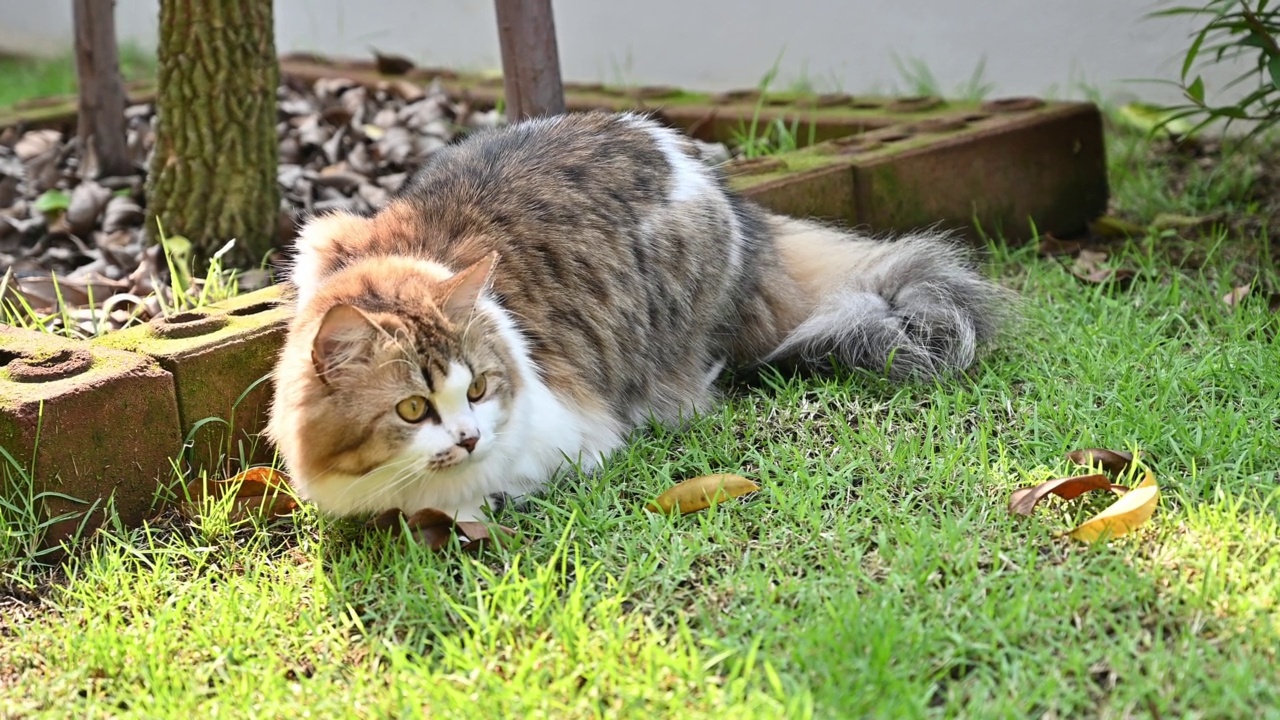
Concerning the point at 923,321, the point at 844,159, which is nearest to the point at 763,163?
the point at 844,159

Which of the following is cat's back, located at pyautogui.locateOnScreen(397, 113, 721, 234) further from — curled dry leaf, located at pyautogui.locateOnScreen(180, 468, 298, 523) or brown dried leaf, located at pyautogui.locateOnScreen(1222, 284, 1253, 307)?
brown dried leaf, located at pyautogui.locateOnScreen(1222, 284, 1253, 307)

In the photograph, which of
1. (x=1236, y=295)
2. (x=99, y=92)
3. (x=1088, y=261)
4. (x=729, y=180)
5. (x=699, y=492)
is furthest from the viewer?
(x=99, y=92)

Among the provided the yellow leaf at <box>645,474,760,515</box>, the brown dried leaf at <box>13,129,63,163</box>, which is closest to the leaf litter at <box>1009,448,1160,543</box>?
the yellow leaf at <box>645,474,760,515</box>

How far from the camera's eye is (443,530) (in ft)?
7.82

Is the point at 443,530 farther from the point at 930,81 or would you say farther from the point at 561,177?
the point at 930,81

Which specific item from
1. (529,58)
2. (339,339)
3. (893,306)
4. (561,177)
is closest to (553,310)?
(561,177)

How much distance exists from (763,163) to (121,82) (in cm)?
222

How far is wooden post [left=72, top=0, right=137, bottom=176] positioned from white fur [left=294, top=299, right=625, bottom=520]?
7.71 feet

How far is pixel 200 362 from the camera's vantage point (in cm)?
263

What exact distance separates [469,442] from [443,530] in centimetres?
20

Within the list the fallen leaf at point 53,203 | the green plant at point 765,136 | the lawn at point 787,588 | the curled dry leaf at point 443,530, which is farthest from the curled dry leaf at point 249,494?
the green plant at point 765,136

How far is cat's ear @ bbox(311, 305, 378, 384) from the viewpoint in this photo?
220 centimetres

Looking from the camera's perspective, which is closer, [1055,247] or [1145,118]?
[1055,247]

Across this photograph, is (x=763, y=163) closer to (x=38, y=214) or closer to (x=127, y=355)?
(x=127, y=355)
